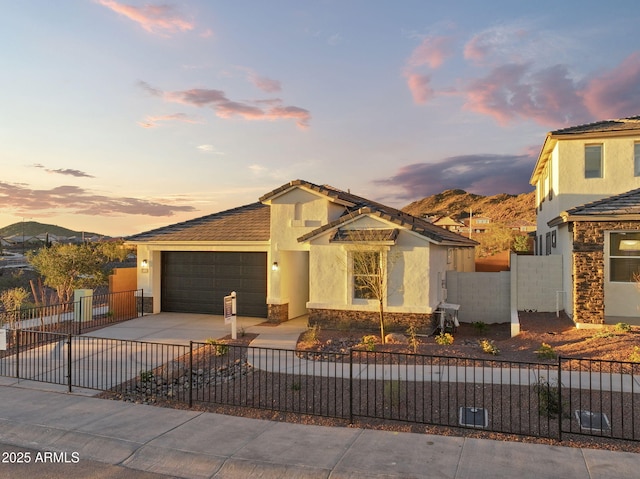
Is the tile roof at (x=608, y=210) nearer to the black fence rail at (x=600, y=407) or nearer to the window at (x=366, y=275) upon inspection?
the black fence rail at (x=600, y=407)

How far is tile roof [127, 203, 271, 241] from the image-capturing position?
18047 mm

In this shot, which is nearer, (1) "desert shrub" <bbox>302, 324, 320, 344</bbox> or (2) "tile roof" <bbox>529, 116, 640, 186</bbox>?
(1) "desert shrub" <bbox>302, 324, 320, 344</bbox>

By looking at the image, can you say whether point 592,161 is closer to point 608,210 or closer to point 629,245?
point 608,210

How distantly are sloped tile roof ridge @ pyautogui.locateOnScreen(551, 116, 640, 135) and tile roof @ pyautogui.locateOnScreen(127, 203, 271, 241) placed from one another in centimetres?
1160

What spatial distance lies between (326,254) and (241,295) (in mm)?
4618

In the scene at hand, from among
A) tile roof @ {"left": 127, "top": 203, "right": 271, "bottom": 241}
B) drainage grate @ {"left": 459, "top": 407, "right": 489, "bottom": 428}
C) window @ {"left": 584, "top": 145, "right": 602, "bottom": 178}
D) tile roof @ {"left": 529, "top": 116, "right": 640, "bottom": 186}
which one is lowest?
drainage grate @ {"left": 459, "top": 407, "right": 489, "bottom": 428}

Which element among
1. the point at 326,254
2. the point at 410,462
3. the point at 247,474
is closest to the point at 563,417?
the point at 410,462

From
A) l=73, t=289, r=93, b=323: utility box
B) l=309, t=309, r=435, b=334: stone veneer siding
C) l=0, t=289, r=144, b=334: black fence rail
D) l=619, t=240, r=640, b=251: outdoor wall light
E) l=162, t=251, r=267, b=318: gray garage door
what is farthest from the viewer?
l=162, t=251, r=267, b=318: gray garage door

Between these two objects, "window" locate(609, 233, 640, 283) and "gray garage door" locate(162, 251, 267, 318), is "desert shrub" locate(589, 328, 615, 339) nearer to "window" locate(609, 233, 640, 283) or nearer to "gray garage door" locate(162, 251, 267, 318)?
"window" locate(609, 233, 640, 283)

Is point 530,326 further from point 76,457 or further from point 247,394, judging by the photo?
point 76,457

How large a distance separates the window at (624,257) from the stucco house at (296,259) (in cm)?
499

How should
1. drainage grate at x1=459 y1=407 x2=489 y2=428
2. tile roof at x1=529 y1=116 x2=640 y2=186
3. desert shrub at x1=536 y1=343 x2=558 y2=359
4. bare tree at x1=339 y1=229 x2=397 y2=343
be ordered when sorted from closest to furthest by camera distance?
drainage grate at x1=459 y1=407 x2=489 y2=428, desert shrub at x1=536 y1=343 x2=558 y2=359, bare tree at x1=339 y1=229 x2=397 y2=343, tile roof at x1=529 y1=116 x2=640 y2=186

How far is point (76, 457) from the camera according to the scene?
6.52 m

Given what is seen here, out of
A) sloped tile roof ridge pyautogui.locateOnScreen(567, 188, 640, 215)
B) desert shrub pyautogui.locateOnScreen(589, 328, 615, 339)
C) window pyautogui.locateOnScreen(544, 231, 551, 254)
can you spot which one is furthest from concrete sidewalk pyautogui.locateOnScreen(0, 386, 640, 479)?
window pyautogui.locateOnScreen(544, 231, 551, 254)
